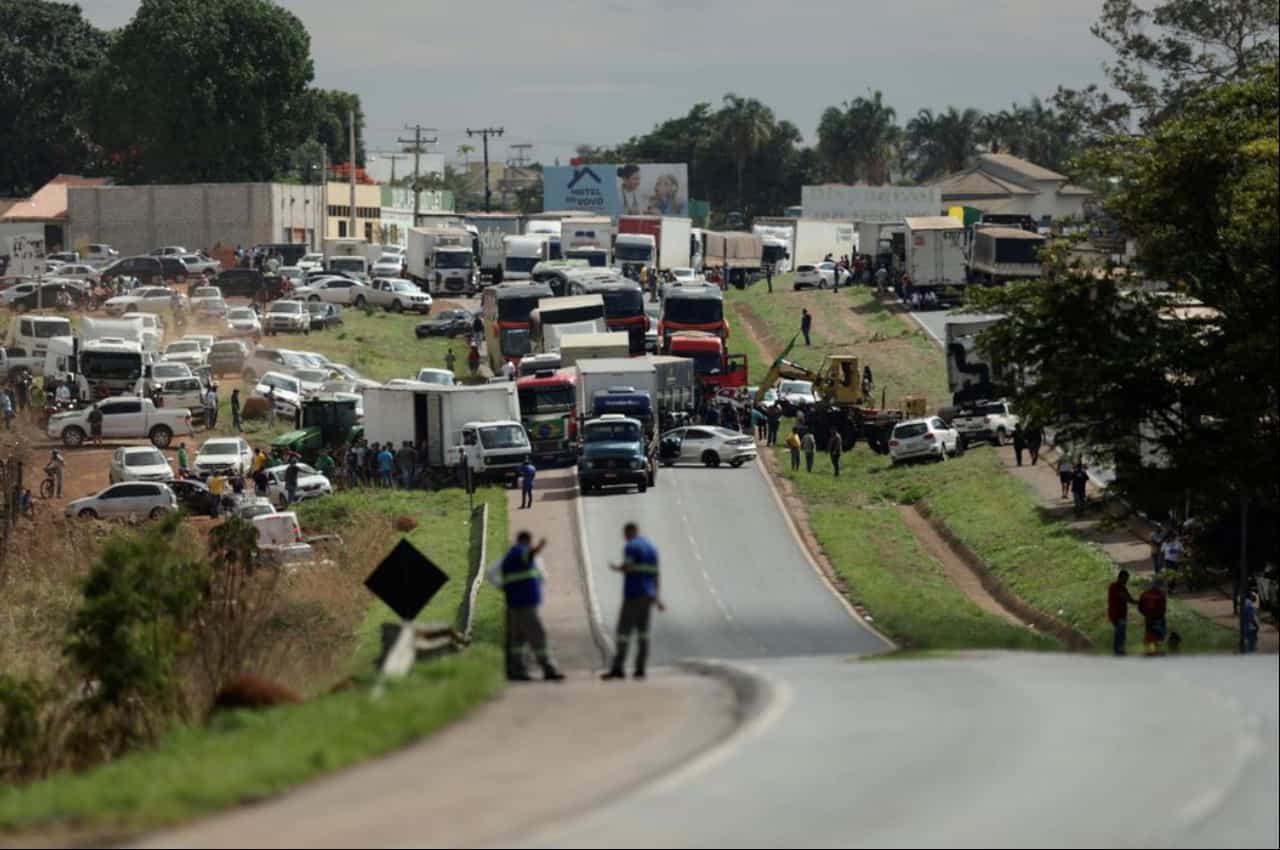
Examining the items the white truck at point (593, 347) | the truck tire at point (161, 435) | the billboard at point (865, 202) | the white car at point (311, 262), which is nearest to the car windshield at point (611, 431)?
the white truck at point (593, 347)

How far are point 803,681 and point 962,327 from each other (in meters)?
46.7

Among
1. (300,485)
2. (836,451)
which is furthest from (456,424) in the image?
(836,451)

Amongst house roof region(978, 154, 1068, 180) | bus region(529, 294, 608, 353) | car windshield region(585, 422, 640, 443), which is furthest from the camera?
house roof region(978, 154, 1068, 180)

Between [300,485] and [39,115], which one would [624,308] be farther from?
[39,115]

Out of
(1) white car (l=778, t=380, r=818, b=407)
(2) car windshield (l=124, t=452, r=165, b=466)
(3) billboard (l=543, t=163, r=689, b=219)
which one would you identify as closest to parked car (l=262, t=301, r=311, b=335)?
(1) white car (l=778, t=380, r=818, b=407)

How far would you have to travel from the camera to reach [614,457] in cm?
5266

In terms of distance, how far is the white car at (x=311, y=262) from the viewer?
10469 cm

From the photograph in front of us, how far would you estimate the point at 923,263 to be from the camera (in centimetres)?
9200

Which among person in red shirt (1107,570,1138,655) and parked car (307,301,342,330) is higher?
parked car (307,301,342,330)

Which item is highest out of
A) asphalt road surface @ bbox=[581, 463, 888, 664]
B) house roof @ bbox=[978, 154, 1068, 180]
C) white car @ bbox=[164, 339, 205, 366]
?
house roof @ bbox=[978, 154, 1068, 180]

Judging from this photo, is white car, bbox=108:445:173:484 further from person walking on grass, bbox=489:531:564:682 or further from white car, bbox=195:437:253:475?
person walking on grass, bbox=489:531:564:682

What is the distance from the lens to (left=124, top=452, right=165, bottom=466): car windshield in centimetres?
5447

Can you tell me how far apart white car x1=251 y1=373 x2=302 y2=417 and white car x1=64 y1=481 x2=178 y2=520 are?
14.4 metres

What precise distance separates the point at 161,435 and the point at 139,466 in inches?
300
